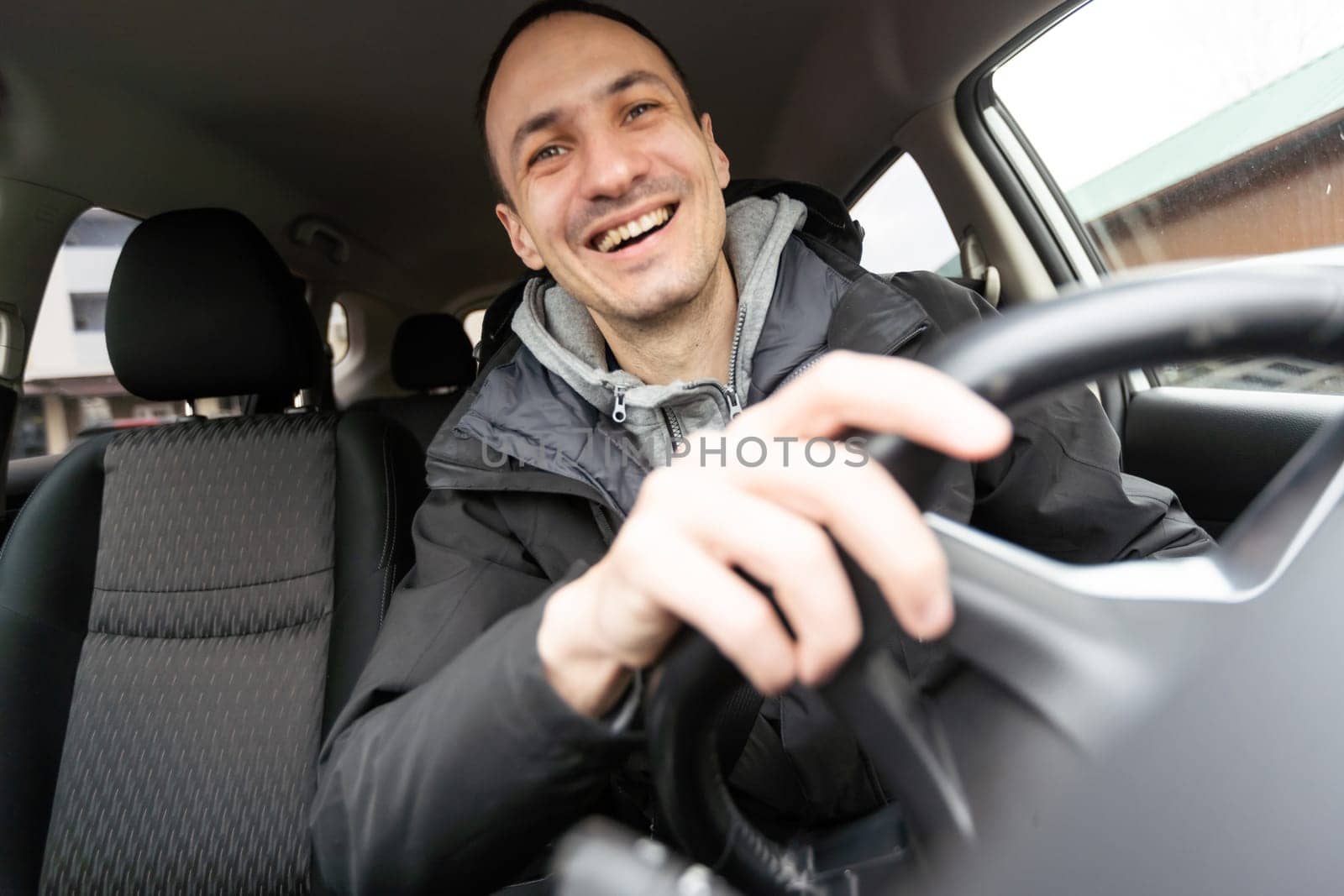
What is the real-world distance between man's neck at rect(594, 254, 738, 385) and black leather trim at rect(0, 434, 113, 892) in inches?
47.8

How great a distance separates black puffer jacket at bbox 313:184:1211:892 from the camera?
2.27ft

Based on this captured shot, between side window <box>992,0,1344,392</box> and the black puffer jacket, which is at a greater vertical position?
side window <box>992,0,1344,392</box>

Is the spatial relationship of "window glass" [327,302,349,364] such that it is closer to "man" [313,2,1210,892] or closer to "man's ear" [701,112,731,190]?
"man" [313,2,1210,892]

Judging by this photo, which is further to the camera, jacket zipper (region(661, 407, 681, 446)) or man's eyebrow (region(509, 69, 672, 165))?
man's eyebrow (region(509, 69, 672, 165))

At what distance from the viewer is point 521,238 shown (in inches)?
63.4

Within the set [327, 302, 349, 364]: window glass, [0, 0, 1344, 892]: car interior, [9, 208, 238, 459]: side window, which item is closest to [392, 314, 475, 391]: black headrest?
[327, 302, 349, 364]: window glass

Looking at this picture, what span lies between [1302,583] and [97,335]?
7.15ft

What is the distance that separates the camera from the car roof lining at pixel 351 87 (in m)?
1.81

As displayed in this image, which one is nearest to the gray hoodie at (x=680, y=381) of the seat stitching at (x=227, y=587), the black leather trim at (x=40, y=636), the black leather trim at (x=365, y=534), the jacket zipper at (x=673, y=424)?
the jacket zipper at (x=673, y=424)

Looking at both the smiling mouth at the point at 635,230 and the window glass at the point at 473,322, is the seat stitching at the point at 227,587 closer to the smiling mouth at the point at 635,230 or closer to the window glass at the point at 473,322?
the smiling mouth at the point at 635,230

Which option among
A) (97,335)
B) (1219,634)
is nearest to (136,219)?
(97,335)

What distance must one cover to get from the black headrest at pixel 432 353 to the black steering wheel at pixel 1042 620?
3682 millimetres

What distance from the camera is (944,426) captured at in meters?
0.36

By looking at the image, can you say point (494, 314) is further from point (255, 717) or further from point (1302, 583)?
point (1302, 583)
